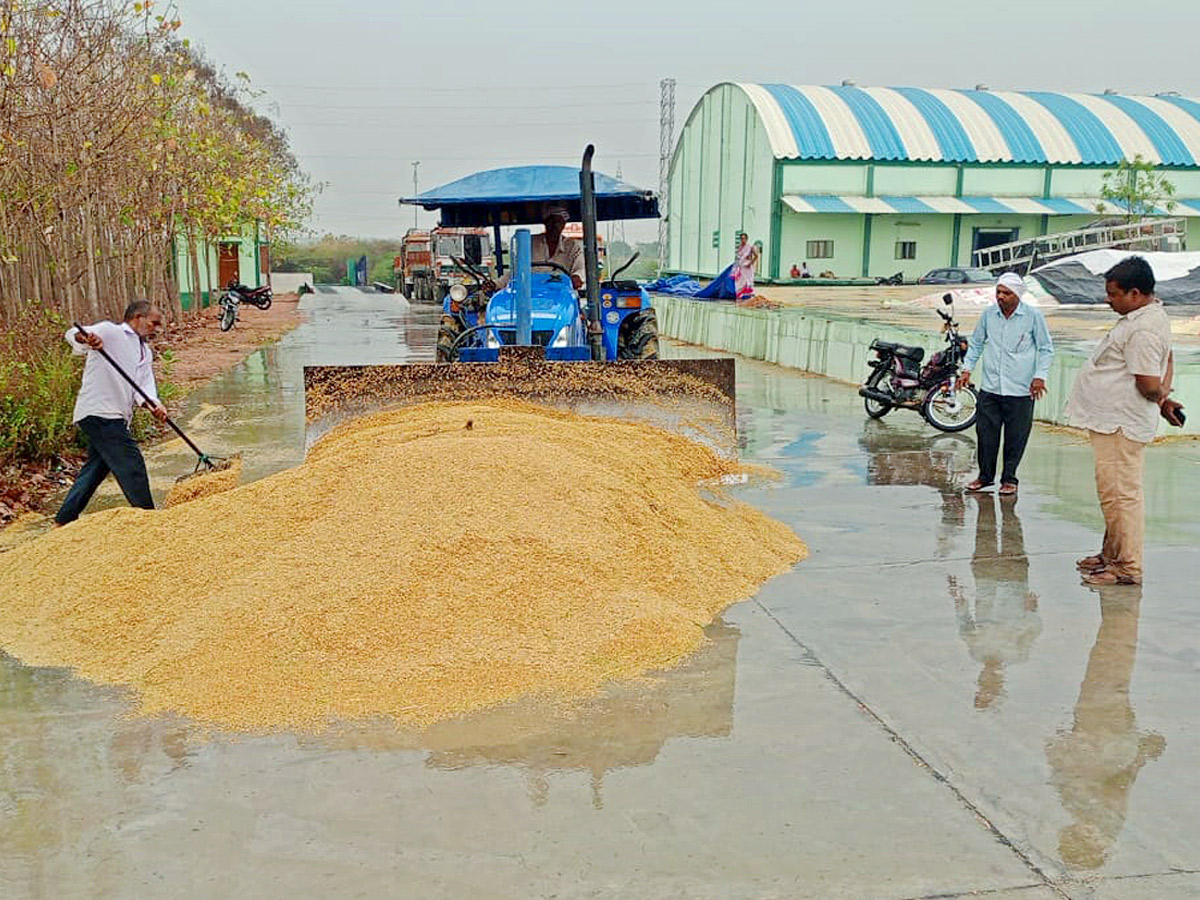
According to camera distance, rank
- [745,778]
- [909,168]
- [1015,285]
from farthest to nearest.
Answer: [909,168] < [1015,285] < [745,778]

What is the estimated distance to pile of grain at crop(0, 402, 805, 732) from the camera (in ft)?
13.6

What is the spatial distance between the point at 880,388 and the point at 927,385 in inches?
20.1

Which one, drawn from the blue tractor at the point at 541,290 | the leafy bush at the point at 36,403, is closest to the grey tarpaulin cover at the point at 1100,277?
the blue tractor at the point at 541,290

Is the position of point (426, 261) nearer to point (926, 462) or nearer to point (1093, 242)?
point (1093, 242)

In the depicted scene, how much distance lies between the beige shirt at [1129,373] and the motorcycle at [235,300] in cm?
2043

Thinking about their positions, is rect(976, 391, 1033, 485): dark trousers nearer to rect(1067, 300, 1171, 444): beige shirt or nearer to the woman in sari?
rect(1067, 300, 1171, 444): beige shirt

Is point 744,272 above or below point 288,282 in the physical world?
above

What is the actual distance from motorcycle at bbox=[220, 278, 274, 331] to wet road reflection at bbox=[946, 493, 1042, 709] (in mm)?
19563

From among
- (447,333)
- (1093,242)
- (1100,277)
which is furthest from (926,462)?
(1093,242)

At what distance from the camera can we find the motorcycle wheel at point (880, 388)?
34.7ft

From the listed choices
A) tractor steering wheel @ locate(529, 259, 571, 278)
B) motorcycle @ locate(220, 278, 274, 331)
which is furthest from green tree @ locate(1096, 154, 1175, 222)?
tractor steering wheel @ locate(529, 259, 571, 278)

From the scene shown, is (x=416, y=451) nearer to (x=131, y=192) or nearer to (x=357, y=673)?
(x=357, y=673)

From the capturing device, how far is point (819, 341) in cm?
1448

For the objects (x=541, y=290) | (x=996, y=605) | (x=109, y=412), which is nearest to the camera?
(x=996, y=605)
